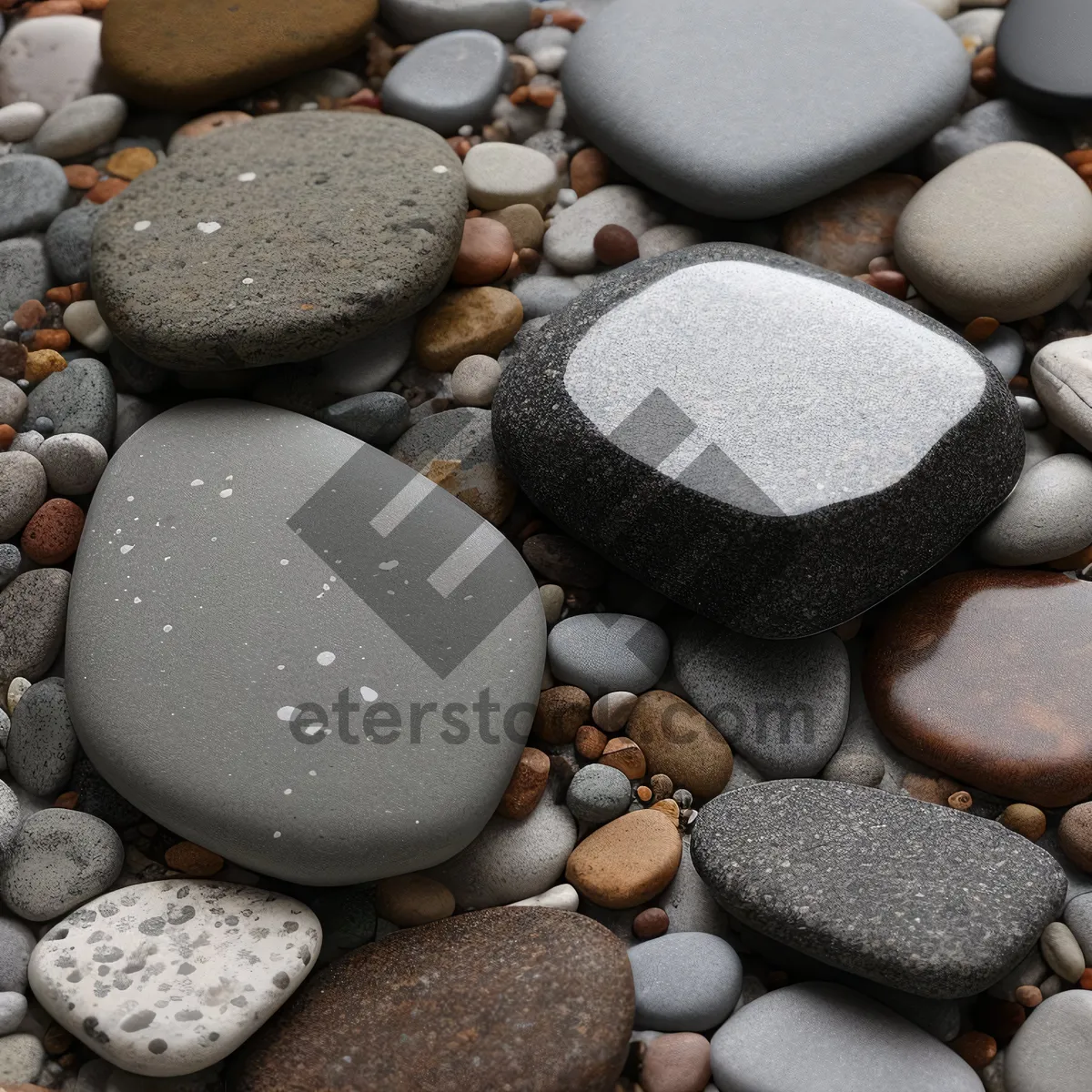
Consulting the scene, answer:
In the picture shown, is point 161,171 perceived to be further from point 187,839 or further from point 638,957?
point 638,957

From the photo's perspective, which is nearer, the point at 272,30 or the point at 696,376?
the point at 696,376

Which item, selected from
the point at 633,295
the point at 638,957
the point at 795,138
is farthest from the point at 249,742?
the point at 795,138

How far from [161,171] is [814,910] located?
64.0 inches

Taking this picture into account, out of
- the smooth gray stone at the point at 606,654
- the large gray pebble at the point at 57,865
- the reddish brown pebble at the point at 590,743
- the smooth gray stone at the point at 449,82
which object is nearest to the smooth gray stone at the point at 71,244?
the smooth gray stone at the point at 449,82

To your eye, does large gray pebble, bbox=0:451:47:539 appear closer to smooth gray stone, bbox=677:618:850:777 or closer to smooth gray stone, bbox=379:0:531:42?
smooth gray stone, bbox=677:618:850:777

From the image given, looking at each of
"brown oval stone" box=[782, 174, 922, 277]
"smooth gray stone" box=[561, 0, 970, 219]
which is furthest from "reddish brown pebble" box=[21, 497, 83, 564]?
"brown oval stone" box=[782, 174, 922, 277]

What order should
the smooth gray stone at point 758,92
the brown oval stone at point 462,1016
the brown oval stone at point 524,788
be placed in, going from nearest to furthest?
1. the brown oval stone at point 462,1016
2. the brown oval stone at point 524,788
3. the smooth gray stone at point 758,92

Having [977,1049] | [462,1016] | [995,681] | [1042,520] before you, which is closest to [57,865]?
[462,1016]

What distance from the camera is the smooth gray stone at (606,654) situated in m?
1.72

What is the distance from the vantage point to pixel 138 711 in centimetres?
158

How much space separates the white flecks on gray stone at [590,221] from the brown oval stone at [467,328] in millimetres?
169

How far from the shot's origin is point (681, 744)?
1686 millimetres

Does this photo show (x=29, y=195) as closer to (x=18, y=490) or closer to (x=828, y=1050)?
(x=18, y=490)

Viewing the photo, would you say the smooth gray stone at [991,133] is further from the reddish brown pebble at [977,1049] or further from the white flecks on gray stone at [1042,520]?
the reddish brown pebble at [977,1049]
